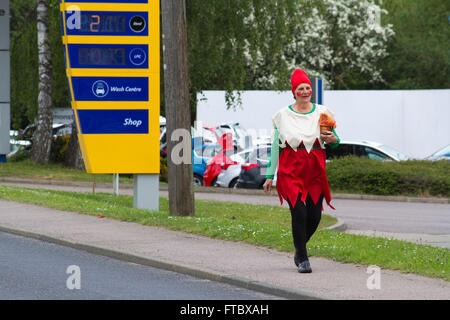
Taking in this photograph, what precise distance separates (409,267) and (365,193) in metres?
15.1

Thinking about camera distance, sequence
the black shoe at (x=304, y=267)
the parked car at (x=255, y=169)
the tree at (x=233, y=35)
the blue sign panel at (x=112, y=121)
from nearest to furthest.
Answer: the black shoe at (x=304, y=267), the blue sign panel at (x=112, y=121), the parked car at (x=255, y=169), the tree at (x=233, y=35)

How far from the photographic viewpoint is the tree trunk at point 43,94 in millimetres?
30297

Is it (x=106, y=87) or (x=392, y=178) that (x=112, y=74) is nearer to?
(x=106, y=87)


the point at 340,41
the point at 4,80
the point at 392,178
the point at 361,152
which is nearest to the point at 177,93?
the point at 392,178

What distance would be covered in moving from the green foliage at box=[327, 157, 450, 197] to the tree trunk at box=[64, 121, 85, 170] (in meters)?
9.42

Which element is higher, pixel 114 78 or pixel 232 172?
pixel 114 78

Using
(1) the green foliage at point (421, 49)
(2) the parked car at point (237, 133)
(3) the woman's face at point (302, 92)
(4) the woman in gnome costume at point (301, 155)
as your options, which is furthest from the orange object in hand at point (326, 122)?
(1) the green foliage at point (421, 49)

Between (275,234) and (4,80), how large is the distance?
59.0ft

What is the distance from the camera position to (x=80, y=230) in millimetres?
13805

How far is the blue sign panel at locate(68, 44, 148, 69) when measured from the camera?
17484mm

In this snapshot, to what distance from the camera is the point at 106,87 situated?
17609 millimetres

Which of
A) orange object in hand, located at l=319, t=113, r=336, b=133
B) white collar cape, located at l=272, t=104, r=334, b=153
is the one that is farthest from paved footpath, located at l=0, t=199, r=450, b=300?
orange object in hand, located at l=319, t=113, r=336, b=133

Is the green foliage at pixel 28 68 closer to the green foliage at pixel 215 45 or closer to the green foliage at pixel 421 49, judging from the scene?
the green foliage at pixel 215 45
